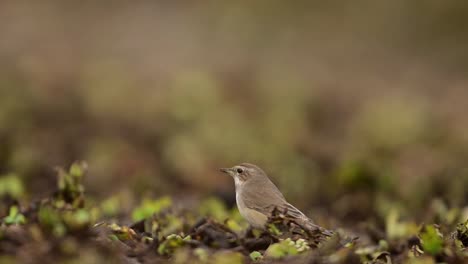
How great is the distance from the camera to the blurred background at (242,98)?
40.2 ft

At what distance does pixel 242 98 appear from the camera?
708 inches

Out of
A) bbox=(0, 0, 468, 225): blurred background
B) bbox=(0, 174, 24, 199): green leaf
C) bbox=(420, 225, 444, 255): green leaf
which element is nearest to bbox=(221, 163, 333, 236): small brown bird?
bbox=(420, 225, 444, 255): green leaf

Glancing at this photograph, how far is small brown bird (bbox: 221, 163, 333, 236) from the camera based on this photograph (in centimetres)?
710

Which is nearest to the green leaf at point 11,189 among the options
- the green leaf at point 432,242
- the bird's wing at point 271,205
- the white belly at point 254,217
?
the bird's wing at point 271,205

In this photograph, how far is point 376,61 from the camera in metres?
24.8

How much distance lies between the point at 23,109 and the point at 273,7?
12742 millimetres

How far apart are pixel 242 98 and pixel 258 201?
412 inches

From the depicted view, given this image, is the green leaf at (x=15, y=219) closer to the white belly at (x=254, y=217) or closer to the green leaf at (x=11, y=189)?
the white belly at (x=254, y=217)

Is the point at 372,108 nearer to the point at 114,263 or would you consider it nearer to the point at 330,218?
the point at 330,218

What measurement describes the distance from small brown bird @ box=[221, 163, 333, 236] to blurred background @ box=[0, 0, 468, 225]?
2285 mm

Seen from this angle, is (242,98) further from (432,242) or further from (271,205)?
(432,242)

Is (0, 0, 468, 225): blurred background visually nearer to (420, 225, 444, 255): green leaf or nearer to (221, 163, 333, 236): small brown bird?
(221, 163, 333, 236): small brown bird

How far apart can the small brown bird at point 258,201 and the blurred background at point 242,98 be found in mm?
2285

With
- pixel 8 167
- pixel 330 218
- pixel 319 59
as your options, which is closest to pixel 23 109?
pixel 8 167
